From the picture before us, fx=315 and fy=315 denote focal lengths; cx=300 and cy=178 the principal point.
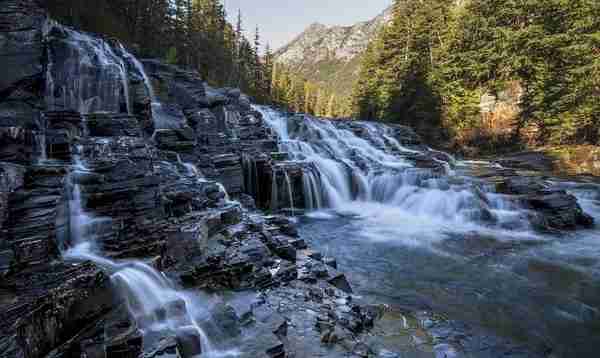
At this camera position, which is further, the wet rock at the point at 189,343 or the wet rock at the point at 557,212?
the wet rock at the point at 557,212

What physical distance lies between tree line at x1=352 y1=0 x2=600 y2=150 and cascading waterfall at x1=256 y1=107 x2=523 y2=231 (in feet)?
34.7

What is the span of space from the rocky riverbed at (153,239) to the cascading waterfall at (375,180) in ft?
0.64

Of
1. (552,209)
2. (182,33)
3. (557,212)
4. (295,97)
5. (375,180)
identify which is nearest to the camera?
(557,212)

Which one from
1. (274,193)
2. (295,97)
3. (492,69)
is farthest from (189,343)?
(295,97)

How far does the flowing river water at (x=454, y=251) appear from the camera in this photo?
717cm

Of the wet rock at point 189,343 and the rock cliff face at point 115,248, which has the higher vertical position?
the rock cliff face at point 115,248

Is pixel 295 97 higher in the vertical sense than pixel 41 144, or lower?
higher

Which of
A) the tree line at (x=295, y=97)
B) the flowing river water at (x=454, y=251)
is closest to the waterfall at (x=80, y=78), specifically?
the flowing river water at (x=454, y=251)

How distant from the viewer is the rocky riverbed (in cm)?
499

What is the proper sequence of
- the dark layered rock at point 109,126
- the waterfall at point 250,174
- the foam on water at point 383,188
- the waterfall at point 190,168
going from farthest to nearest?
the waterfall at point 250,174 → the foam on water at point 383,188 → the waterfall at point 190,168 → the dark layered rock at point 109,126

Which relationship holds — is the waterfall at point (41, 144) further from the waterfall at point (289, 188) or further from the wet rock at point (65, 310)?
the waterfall at point (289, 188)

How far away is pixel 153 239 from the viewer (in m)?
7.44

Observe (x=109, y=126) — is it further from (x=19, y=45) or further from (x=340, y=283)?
(x=340, y=283)

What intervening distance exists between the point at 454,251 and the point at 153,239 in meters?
10.2
